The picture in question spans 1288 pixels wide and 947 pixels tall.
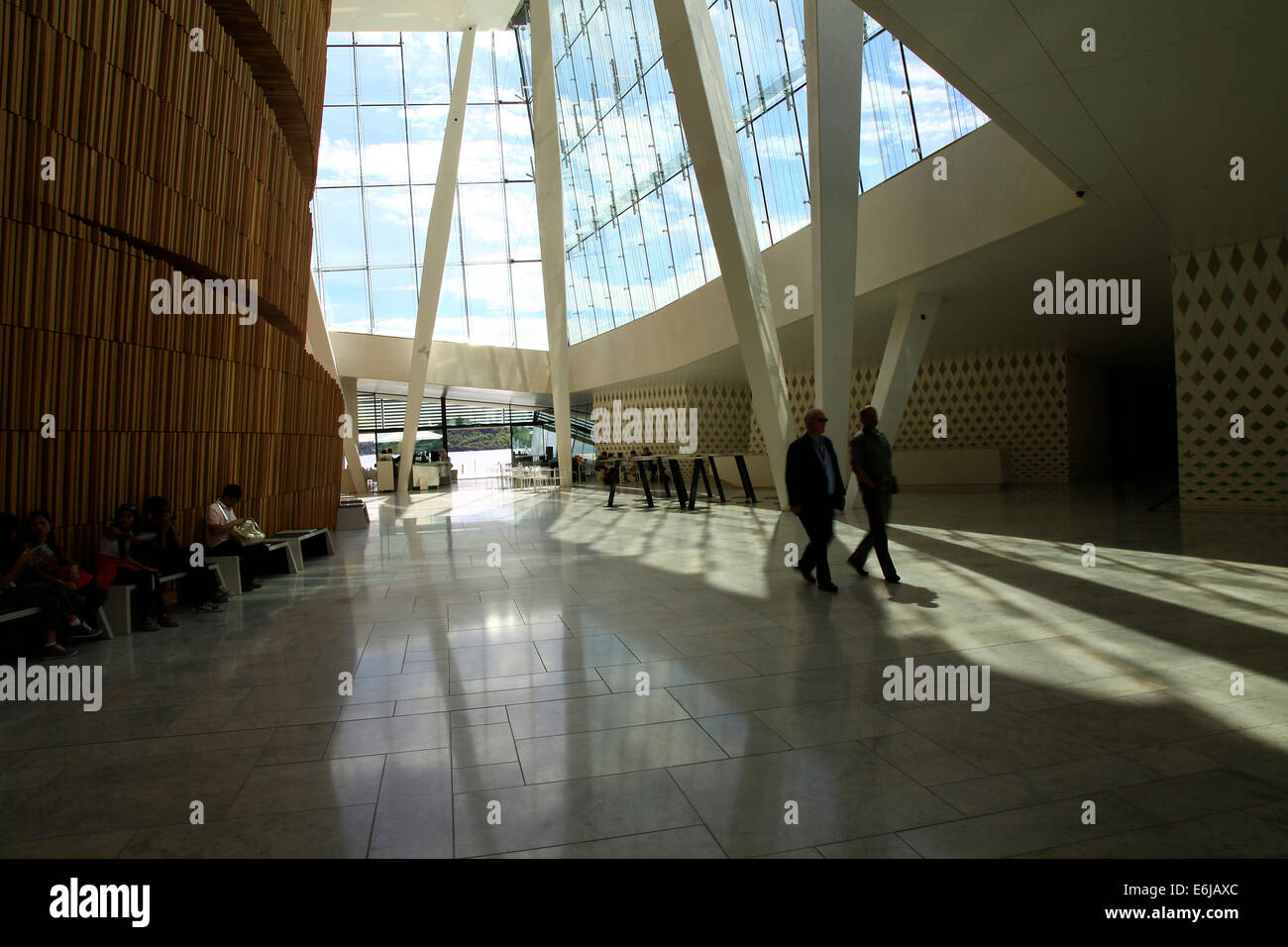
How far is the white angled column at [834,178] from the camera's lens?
1074cm

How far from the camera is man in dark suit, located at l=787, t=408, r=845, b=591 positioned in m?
6.57

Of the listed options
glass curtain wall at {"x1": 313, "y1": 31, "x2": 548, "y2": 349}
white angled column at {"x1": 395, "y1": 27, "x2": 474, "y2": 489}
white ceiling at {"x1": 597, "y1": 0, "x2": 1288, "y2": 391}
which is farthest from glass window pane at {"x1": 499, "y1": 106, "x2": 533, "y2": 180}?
white ceiling at {"x1": 597, "y1": 0, "x2": 1288, "y2": 391}

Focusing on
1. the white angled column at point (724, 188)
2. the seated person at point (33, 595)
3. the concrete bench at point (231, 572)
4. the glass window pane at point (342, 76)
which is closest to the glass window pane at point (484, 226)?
the glass window pane at point (342, 76)

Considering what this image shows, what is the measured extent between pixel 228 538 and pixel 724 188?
26.6 ft

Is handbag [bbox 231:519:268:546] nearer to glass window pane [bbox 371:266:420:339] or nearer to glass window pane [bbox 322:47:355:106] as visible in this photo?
glass window pane [bbox 371:266:420:339]

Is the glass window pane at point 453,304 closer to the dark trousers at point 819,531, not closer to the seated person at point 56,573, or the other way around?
the seated person at point 56,573

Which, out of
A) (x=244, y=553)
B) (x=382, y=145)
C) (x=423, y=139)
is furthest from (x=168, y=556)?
(x=382, y=145)

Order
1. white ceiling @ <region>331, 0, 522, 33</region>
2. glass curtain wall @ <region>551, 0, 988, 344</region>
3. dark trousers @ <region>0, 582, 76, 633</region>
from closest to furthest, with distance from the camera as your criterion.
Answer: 1. dark trousers @ <region>0, 582, 76, 633</region>
2. glass curtain wall @ <region>551, 0, 988, 344</region>
3. white ceiling @ <region>331, 0, 522, 33</region>

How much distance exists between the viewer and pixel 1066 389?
19109mm

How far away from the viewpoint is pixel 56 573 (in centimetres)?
560

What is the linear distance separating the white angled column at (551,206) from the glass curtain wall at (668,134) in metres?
2.78

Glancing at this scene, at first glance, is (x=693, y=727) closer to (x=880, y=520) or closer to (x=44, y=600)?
(x=880, y=520)

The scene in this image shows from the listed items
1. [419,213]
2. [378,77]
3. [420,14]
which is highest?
[378,77]

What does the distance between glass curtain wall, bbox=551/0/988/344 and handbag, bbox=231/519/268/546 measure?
452 inches
